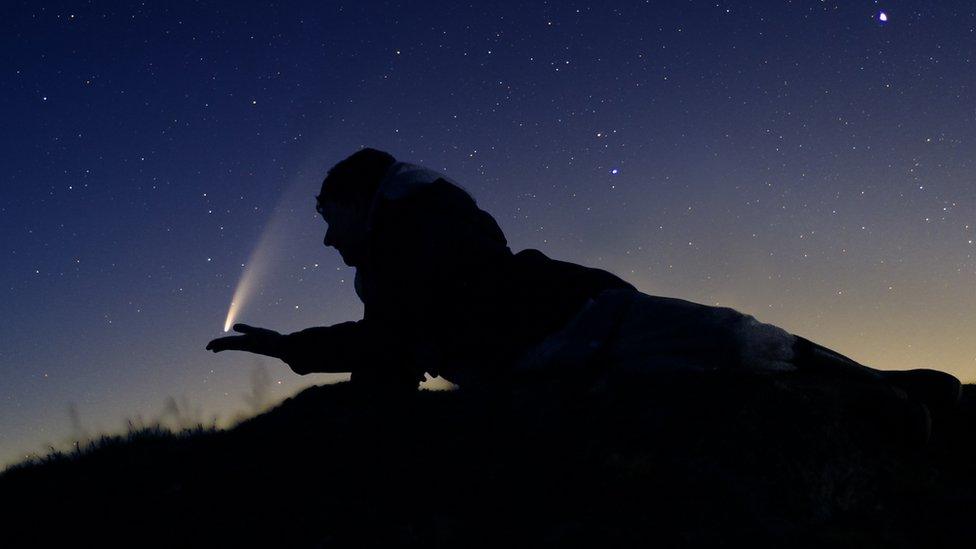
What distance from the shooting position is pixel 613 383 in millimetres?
3291

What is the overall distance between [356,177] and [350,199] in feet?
0.55

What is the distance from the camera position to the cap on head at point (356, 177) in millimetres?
4695

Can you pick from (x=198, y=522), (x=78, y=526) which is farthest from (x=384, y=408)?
(x=78, y=526)

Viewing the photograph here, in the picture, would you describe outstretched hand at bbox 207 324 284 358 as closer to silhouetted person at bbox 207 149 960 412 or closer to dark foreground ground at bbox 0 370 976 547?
silhouetted person at bbox 207 149 960 412

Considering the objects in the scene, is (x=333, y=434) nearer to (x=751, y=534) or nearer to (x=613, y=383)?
(x=613, y=383)

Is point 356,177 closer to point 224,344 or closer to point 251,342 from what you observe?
point 251,342

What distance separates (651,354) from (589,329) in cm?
36

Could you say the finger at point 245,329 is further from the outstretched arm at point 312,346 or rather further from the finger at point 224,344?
the finger at point 224,344

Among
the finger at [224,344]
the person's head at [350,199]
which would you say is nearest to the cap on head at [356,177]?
the person's head at [350,199]

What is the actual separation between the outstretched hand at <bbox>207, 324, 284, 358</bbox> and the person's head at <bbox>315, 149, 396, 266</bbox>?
0.91 metres

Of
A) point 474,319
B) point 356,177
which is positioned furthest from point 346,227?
point 474,319

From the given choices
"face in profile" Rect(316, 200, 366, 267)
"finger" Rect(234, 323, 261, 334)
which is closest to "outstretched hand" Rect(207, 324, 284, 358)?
"finger" Rect(234, 323, 261, 334)

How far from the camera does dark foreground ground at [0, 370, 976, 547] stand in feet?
7.48

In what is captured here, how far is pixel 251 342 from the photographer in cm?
413
